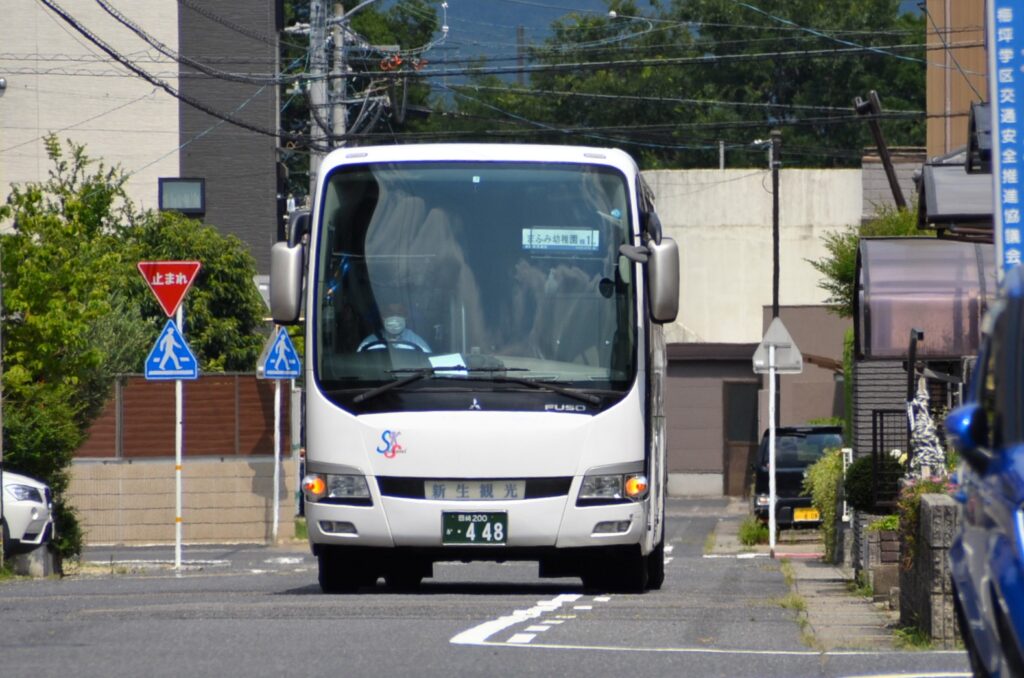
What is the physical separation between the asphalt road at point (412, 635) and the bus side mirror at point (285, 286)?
1879mm

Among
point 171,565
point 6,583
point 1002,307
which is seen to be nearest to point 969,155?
point 1002,307

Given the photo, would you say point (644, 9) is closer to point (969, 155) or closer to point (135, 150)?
point (135, 150)

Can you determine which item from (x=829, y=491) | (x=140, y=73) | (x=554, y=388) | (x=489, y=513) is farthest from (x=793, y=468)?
(x=489, y=513)

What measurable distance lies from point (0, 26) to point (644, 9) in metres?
36.1

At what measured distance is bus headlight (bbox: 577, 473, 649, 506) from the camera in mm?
12031

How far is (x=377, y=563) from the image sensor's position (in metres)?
13.3

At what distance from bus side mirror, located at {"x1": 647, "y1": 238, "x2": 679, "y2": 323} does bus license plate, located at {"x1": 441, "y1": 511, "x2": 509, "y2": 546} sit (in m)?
1.73

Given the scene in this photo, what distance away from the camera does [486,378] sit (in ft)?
39.8

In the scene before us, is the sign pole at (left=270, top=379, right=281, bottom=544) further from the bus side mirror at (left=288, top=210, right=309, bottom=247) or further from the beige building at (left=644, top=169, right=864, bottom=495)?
the beige building at (left=644, top=169, right=864, bottom=495)

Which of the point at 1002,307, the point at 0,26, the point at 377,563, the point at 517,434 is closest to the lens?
the point at 1002,307

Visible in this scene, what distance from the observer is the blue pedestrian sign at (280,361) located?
25.0 m

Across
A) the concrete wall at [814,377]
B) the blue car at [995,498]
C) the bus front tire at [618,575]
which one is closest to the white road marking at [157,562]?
the bus front tire at [618,575]

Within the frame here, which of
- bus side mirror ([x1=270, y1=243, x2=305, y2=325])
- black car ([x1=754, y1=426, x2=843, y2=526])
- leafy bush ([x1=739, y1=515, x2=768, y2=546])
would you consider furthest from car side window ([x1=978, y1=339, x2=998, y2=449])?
black car ([x1=754, y1=426, x2=843, y2=526])

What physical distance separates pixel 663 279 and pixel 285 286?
8.22 feet
